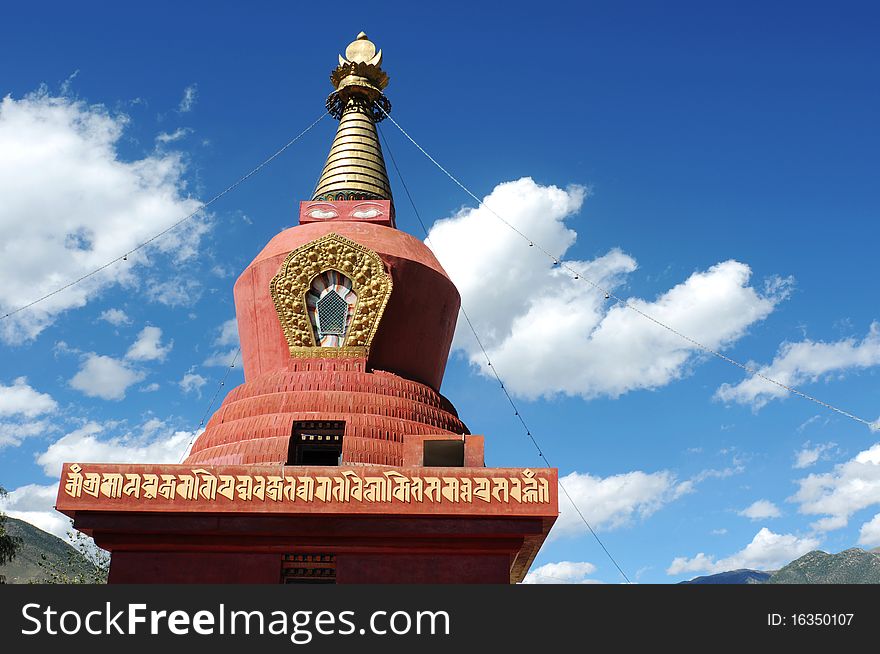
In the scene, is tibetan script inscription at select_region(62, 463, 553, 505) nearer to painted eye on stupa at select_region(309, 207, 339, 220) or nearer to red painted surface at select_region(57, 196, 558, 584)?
red painted surface at select_region(57, 196, 558, 584)

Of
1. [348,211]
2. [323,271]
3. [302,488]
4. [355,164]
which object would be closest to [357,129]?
[355,164]

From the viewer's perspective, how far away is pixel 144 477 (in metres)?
10.6

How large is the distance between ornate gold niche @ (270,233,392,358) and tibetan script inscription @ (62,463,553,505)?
357 centimetres

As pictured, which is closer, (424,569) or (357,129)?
(424,569)

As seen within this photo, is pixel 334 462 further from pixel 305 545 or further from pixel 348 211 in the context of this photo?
pixel 348 211

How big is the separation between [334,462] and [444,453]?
6.29 feet

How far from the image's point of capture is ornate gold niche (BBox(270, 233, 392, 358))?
547 inches

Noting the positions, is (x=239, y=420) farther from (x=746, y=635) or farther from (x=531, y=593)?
(x=746, y=635)

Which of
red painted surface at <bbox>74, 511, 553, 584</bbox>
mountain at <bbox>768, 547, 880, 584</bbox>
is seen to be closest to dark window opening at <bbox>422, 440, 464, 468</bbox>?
red painted surface at <bbox>74, 511, 553, 584</bbox>

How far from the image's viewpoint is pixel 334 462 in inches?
523

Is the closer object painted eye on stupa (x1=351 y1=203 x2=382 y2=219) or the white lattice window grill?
the white lattice window grill

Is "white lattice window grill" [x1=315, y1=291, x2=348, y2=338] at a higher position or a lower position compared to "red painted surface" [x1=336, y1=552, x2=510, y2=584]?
higher

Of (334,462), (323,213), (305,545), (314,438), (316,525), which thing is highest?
(323,213)

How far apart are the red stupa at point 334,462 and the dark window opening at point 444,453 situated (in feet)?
0.10
